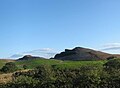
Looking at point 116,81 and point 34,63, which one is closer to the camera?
point 116,81

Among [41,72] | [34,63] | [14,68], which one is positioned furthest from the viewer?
[34,63]

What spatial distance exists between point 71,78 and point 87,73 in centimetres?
117

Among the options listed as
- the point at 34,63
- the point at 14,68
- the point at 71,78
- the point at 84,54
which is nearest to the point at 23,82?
the point at 71,78

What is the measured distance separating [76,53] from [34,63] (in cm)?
1989

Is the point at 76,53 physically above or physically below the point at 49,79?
above

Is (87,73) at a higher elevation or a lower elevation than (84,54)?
lower

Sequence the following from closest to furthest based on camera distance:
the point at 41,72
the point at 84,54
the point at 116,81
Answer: the point at 116,81, the point at 41,72, the point at 84,54

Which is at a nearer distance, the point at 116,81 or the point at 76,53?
the point at 116,81

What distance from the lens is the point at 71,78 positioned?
80.8ft

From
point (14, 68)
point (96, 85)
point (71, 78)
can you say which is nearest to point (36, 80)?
point (71, 78)

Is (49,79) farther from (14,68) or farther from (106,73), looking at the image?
(14,68)

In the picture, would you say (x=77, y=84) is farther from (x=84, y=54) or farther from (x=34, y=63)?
(x=84, y=54)

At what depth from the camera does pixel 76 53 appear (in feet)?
245

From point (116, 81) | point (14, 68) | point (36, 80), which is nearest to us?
point (116, 81)
